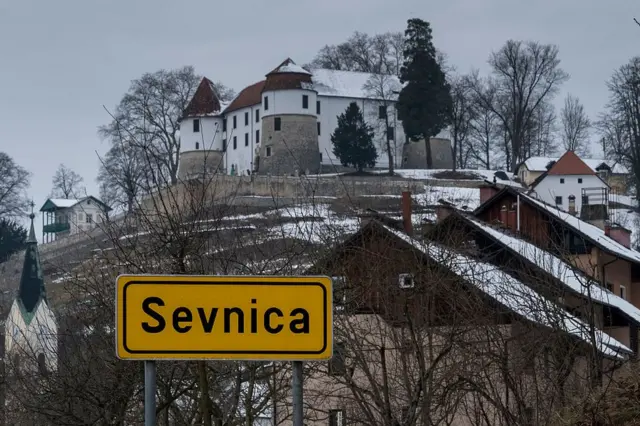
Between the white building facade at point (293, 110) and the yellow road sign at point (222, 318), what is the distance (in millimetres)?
93982

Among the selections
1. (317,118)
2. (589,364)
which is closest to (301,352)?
(589,364)

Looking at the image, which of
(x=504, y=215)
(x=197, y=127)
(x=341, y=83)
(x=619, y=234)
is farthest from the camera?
(x=341, y=83)

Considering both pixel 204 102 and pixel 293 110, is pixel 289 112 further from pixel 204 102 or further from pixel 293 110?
pixel 204 102

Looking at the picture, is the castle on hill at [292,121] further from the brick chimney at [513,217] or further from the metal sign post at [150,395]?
the metal sign post at [150,395]

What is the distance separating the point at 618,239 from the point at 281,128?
167 feet

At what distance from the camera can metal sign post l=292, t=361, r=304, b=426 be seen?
17.1 feet

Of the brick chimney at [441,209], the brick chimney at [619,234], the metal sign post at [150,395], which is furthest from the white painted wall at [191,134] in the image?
the metal sign post at [150,395]

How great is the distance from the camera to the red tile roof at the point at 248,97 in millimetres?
104438

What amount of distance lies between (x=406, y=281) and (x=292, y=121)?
8303 centimetres

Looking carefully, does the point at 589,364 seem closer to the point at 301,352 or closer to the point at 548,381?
the point at 548,381

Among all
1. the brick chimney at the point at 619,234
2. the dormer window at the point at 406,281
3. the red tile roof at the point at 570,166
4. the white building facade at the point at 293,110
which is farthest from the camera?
the white building facade at the point at 293,110

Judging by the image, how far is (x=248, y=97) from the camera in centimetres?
10594

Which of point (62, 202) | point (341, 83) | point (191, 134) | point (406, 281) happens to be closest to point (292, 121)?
point (341, 83)

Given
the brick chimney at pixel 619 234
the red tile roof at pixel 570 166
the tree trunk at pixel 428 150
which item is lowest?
the brick chimney at pixel 619 234
